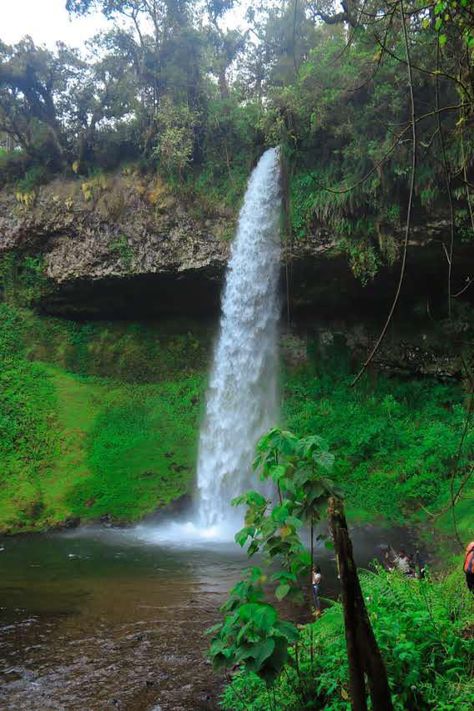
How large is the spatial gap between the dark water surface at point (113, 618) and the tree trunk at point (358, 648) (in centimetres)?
271

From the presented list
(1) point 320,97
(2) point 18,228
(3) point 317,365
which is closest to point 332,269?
(3) point 317,365

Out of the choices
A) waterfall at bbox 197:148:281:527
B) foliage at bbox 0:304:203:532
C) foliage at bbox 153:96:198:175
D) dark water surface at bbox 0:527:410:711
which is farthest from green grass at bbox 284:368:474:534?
foliage at bbox 153:96:198:175

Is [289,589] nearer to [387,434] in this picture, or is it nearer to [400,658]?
[400,658]

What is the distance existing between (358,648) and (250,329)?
557 inches

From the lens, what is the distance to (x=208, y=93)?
19.0 meters

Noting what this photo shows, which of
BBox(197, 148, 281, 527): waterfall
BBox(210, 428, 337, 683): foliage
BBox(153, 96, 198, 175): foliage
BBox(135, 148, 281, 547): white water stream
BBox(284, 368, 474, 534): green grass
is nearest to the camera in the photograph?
BBox(210, 428, 337, 683): foliage

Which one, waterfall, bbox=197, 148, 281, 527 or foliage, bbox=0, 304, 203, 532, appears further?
waterfall, bbox=197, 148, 281, 527

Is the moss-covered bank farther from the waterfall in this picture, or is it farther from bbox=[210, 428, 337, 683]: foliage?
bbox=[210, 428, 337, 683]: foliage

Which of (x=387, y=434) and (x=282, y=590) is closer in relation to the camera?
(x=282, y=590)

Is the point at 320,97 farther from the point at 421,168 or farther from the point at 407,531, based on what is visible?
the point at 407,531

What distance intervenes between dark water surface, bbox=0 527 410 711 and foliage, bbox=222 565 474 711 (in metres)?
1.22

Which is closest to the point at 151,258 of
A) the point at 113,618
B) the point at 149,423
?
the point at 149,423

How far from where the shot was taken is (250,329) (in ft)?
54.6

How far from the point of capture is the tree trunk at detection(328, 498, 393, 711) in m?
2.67
